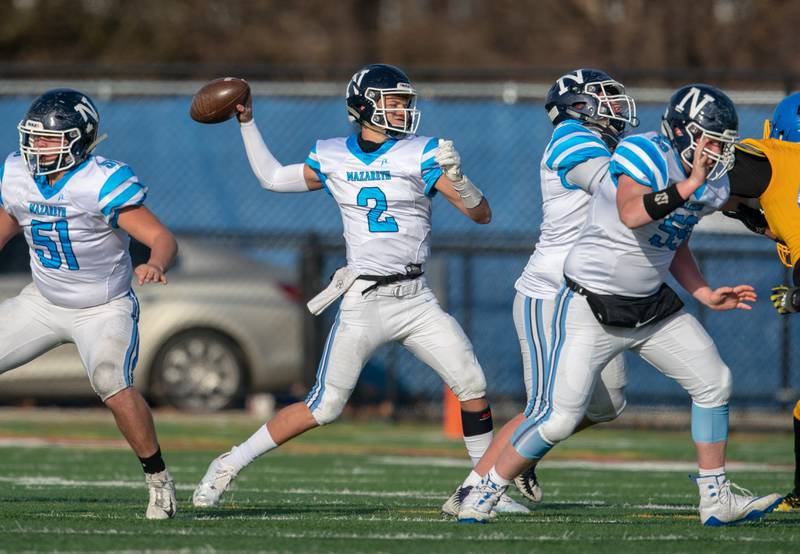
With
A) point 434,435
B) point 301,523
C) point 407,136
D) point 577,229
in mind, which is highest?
point 407,136

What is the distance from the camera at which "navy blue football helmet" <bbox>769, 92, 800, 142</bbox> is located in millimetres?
6535

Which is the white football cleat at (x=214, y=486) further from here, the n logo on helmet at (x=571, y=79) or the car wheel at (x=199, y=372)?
the car wheel at (x=199, y=372)

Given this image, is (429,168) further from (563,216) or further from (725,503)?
(725,503)

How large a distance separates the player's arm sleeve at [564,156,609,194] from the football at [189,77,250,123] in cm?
165

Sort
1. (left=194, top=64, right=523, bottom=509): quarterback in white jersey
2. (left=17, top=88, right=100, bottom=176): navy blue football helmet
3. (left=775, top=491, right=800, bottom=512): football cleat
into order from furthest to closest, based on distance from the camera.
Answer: (left=775, top=491, right=800, bottom=512): football cleat → (left=194, top=64, right=523, bottom=509): quarterback in white jersey → (left=17, top=88, right=100, bottom=176): navy blue football helmet

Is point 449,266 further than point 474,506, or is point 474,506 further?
point 449,266

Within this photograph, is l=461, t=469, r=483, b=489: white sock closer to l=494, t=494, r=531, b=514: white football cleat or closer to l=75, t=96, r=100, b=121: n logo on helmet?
l=494, t=494, r=531, b=514: white football cleat

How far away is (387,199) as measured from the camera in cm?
646

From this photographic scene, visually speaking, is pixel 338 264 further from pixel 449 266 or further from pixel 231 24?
pixel 231 24

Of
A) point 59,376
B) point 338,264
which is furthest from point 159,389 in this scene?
point 338,264

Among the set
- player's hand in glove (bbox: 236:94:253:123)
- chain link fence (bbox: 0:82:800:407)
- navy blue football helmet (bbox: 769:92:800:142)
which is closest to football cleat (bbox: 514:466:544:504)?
navy blue football helmet (bbox: 769:92:800:142)

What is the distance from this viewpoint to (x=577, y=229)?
21.6ft

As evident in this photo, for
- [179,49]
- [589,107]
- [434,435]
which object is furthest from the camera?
[179,49]

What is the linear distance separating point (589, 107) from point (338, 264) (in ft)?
20.7
